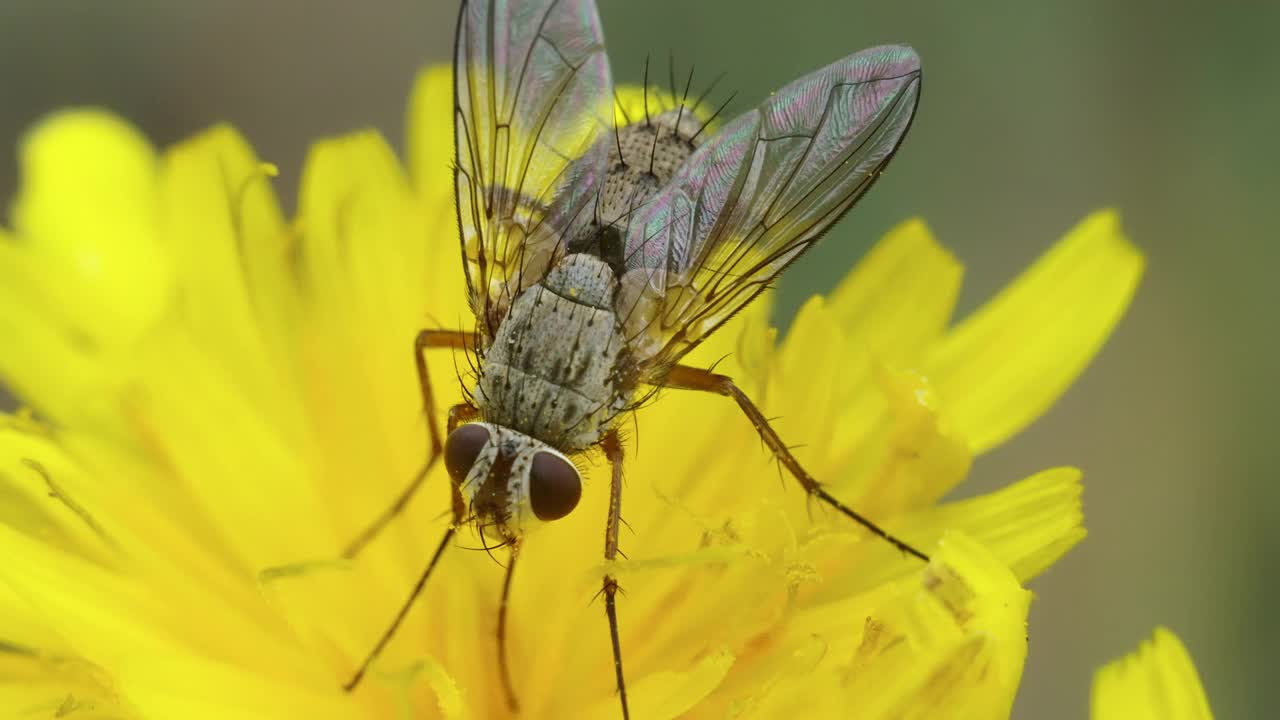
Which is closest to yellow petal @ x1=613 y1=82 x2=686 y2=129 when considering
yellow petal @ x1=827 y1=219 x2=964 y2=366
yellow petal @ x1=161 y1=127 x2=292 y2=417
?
yellow petal @ x1=827 y1=219 x2=964 y2=366

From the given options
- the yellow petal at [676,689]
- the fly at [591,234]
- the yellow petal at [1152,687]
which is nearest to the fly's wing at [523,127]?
the fly at [591,234]

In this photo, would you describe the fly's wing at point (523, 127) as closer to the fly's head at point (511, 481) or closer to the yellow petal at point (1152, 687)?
the fly's head at point (511, 481)

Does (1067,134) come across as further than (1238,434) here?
Yes

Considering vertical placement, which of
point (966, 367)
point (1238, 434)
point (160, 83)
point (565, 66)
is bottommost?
point (160, 83)

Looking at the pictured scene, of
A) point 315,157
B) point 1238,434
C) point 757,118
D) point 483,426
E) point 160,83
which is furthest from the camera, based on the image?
point 160,83

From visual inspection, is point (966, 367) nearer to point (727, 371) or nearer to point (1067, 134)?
point (727, 371)

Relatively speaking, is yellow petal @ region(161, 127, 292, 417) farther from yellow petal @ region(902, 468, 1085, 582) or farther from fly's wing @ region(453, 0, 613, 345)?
yellow petal @ region(902, 468, 1085, 582)

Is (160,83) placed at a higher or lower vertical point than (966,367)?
lower

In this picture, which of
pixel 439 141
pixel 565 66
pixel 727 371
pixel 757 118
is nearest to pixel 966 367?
pixel 727 371
